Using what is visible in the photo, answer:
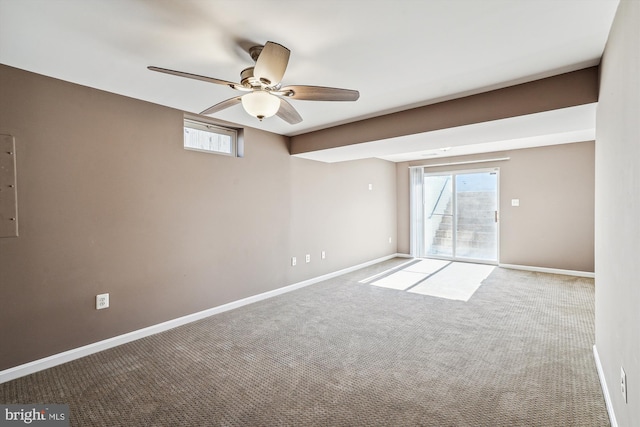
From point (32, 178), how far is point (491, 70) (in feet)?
12.4

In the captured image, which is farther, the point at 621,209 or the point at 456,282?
the point at 456,282

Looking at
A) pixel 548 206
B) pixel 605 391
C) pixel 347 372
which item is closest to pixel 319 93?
pixel 347 372

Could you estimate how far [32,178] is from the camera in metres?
2.42

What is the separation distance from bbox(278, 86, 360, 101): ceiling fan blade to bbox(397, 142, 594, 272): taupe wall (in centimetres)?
513

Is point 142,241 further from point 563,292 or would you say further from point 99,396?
point 563,292

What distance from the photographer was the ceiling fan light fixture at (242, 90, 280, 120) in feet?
6.74

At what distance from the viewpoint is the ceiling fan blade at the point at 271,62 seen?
68.3 inches

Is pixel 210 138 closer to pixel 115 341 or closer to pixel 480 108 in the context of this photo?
pixel 115 341

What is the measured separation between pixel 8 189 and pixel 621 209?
3.98 m

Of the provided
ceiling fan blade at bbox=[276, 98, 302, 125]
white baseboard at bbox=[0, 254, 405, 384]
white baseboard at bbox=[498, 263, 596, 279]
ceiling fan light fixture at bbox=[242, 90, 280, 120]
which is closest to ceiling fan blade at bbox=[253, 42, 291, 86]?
ceiling fan light fixture at bbox=[242, 90, 280, 120]

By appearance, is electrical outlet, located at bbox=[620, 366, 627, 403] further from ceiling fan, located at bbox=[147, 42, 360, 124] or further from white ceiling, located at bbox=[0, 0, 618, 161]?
ceiling fan, located at bbox=[147, 42, 360, 124]

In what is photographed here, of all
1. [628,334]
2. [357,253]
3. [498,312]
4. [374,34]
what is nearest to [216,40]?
[374,34]

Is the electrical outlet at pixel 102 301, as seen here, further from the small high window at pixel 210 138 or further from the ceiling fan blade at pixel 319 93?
the ceiling fan blade at pixel 319 93

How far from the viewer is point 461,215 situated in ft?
22.1
